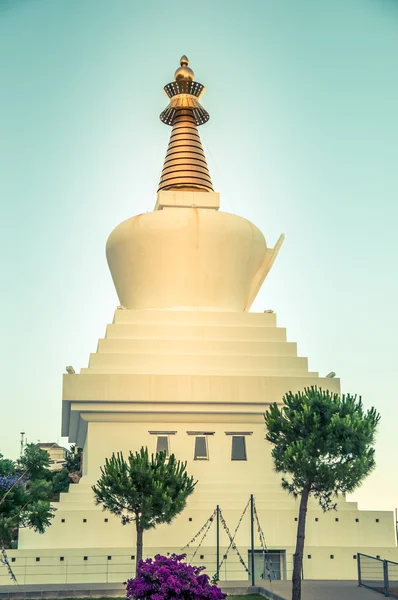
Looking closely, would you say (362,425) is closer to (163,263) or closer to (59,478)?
(163,263)

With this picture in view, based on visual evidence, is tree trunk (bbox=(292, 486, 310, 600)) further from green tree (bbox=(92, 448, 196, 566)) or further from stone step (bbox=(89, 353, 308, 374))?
stone step (bbox=(89, 353, 308, 374))

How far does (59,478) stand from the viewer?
143 feet

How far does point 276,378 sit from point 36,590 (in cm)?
1181

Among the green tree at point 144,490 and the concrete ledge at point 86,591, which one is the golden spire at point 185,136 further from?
the concrete ledge at point 86,591

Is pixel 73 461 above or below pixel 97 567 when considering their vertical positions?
above

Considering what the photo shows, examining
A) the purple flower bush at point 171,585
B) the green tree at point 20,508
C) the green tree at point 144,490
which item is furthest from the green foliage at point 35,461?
the purple flower bush at point 171,585

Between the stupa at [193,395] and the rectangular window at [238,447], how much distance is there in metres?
0.05

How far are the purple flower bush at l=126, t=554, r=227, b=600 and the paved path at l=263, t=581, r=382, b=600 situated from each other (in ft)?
15.7

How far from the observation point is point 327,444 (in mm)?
21516

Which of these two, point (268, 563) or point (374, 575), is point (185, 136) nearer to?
point (268, 563)

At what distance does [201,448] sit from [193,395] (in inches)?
78.8

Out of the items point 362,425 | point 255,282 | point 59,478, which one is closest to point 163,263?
point 255,282

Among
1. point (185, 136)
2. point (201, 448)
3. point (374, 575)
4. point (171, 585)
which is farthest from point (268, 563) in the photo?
point (185, 136)

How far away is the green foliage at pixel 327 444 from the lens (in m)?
21.4
